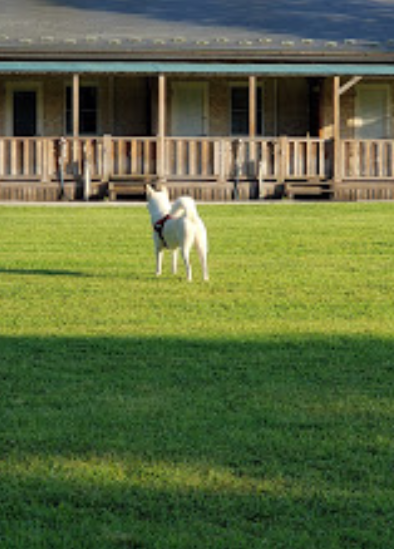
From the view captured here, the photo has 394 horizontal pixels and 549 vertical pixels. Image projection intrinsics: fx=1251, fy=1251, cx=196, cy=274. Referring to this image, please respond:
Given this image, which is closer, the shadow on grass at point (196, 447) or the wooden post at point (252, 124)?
the shadow on grass at point (196, 447)

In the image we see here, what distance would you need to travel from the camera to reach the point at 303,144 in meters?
29.1

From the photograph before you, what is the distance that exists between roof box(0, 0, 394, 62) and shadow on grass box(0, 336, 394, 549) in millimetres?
21725

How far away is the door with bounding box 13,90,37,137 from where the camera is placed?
102 ft

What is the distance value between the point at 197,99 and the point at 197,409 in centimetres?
2578

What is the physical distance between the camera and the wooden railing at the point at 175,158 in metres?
28.3

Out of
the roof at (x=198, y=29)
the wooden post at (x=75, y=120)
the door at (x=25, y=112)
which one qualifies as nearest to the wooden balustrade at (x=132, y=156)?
the wooden post at (x=75, y=120)

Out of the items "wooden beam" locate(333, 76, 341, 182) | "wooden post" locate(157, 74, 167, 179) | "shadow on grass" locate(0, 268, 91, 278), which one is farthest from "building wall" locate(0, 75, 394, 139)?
"shadow on grass" locate(0, 268, 91, 278)

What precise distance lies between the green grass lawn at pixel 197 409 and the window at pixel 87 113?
18.6 metres

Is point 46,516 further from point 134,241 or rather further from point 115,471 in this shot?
point 134,241

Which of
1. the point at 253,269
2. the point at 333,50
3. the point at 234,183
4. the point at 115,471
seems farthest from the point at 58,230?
the point at 115,471

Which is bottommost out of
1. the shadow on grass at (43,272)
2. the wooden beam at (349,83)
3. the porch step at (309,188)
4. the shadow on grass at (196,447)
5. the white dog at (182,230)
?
the shadow on grass at (196,447)

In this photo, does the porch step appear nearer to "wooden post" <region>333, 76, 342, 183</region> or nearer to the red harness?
"wooden post" <region>333, 76, 342, 183</region>

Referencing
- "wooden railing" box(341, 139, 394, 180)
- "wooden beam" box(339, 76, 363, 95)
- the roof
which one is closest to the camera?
"wooden beam" box(339, 76, 363, 95)

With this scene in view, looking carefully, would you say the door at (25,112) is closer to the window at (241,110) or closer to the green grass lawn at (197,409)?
the window at (241,110)
